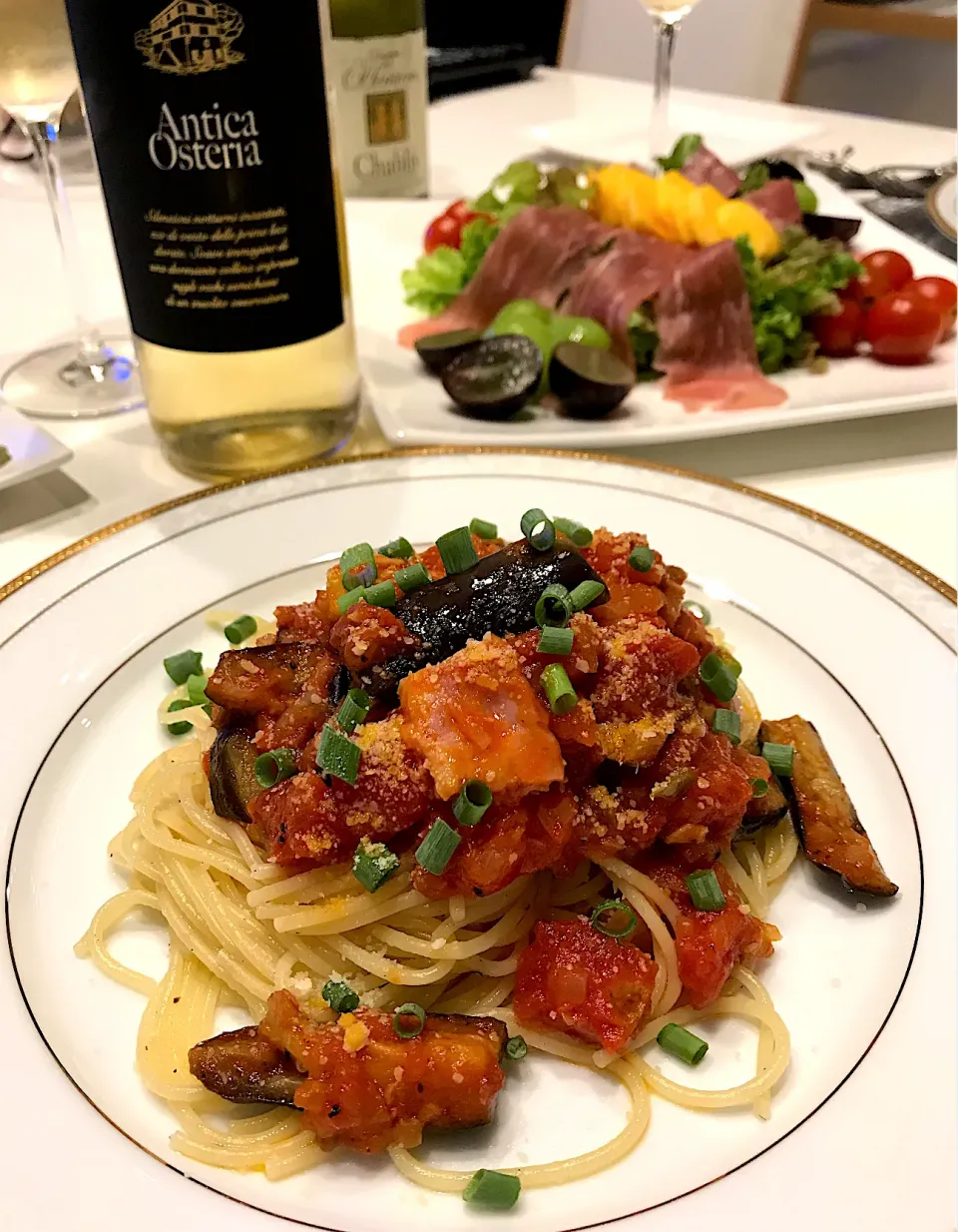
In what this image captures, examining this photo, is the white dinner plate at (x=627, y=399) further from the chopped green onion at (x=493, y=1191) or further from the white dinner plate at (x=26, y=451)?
the chopped green onion at (x=493, y=1191)

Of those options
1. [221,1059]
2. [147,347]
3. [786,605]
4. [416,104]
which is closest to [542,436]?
[786,605]

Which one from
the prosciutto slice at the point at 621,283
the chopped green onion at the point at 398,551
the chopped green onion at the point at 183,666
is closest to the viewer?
the chopped green onion at the point at 398,551

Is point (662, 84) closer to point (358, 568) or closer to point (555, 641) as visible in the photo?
point (358, 568)

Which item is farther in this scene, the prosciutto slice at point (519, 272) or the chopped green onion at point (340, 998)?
the prosciutto slice at point (519, 272)

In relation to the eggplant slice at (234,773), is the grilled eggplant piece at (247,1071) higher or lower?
lower

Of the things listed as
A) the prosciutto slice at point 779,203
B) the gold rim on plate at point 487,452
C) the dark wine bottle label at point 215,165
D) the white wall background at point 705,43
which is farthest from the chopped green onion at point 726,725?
the white wall background at point 705,43

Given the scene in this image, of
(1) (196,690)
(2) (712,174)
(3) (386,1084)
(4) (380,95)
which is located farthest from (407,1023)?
(4) (380,95)
